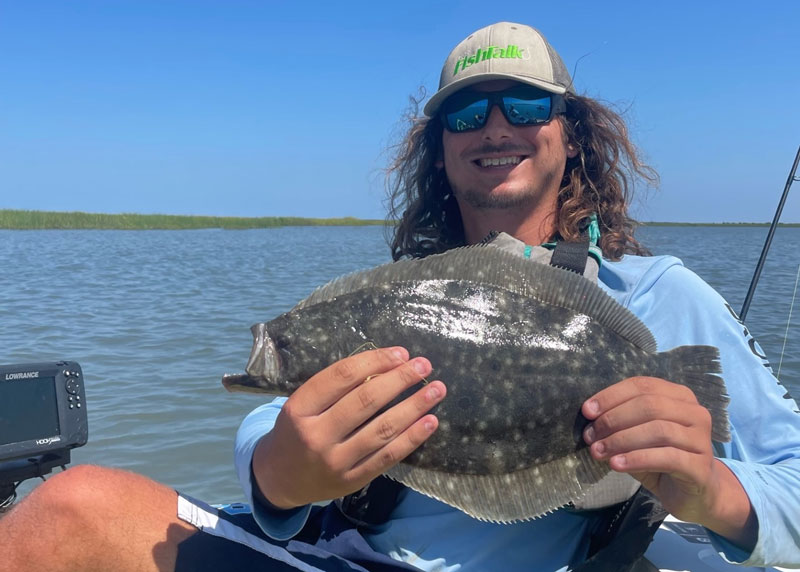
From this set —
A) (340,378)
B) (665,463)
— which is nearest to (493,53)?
(340,378)

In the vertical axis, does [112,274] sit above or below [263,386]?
below

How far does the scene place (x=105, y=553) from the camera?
239cm

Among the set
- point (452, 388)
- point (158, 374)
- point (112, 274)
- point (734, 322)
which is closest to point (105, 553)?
point (452, 388)

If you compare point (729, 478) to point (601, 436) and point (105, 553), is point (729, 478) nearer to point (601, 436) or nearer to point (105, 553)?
point (601, 436)

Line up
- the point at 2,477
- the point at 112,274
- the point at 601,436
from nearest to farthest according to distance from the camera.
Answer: the point at 601,436
the point at 2,477
the point at 112,274

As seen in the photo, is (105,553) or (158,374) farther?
(158,374)

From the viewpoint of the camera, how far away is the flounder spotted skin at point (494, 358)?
1.86 metres

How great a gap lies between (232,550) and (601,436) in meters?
1.47

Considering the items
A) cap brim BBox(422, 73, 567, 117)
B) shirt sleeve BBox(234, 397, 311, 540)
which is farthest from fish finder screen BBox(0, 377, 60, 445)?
cap brim BBox(422, 73, 567, 117)

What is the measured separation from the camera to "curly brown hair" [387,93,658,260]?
310 centimetres

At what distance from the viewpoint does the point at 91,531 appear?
239 centimetres

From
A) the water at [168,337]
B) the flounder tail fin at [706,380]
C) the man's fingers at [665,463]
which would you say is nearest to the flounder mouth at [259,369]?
the man's fingers at [665,463]

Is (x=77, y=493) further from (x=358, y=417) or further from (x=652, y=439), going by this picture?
(x=652, y=439)

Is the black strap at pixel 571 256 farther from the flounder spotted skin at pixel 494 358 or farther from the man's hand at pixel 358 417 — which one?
the man's hand at pixel 358 417
